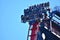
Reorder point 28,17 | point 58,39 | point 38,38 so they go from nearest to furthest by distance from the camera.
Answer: point 58,39 → point 38,38 → point 28,17

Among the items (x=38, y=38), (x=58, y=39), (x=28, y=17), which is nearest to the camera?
(x=58, y=39)

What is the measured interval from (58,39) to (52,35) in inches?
13.5

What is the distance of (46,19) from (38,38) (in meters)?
0.90

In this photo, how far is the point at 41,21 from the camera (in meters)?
8.84

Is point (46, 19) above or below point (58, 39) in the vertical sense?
above

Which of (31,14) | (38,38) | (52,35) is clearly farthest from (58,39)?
(31,14)

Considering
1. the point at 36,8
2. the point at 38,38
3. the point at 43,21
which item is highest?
the point at 36,8

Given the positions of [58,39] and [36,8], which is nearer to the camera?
[58,39]

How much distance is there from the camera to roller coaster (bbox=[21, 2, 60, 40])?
8.66 meters

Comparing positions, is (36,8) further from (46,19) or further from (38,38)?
(38,38)

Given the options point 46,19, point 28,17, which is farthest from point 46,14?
point 28,17

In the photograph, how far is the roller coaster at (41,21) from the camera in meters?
8.66

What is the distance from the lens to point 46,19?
8836 mm

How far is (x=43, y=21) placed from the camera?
8828 mm
